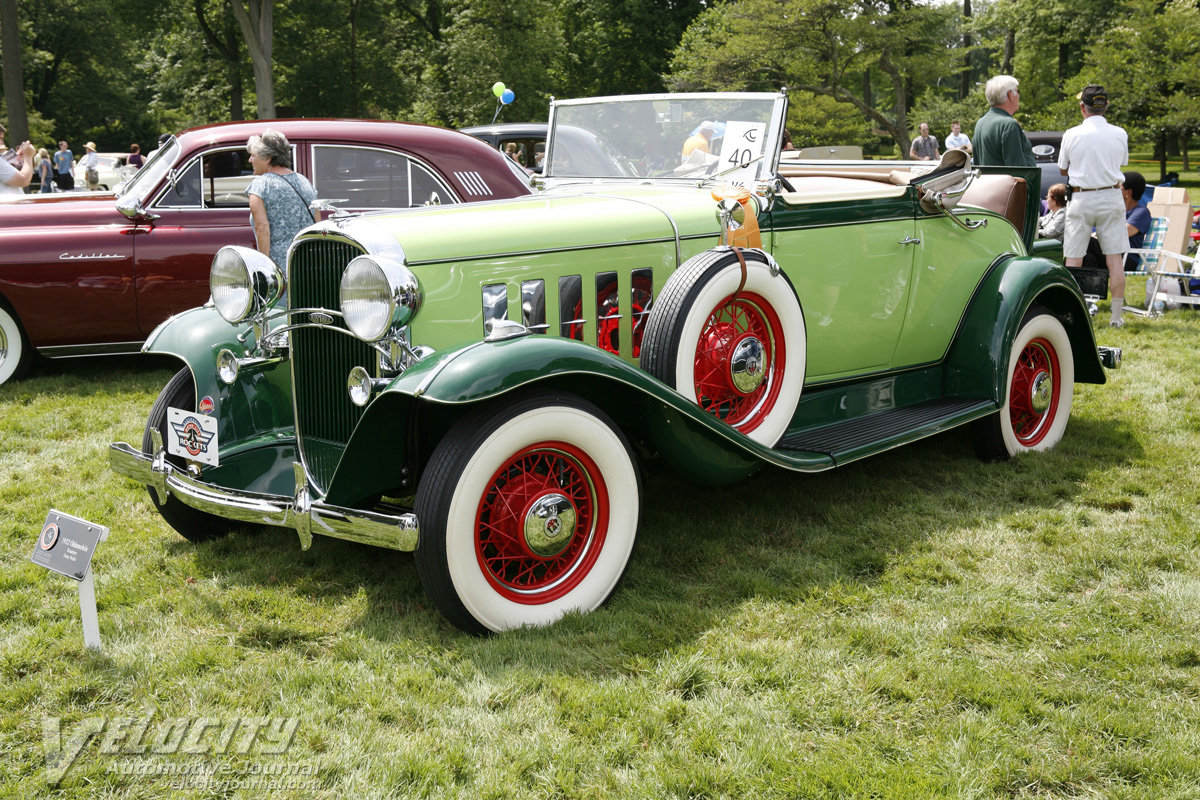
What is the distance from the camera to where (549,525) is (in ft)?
10.6

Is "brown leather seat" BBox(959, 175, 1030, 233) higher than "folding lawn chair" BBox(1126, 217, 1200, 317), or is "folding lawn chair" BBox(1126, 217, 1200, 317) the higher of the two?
"brown leather seat" BBox(959, 175, 1030, 233)

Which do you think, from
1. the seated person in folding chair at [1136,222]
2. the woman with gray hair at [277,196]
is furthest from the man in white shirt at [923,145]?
the woman with gray hair at [277,196]

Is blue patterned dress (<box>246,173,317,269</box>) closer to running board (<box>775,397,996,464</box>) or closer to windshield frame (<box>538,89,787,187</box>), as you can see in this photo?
windshield frame (<box>538,89,787,187</box>)

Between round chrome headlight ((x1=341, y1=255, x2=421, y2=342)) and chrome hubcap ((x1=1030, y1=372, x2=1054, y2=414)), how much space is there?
355 centimetres

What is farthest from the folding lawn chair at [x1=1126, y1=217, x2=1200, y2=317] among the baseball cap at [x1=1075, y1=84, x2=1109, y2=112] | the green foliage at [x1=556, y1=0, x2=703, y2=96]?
the green foliage at [x1=556, y1=0, x2=703, y2=96]

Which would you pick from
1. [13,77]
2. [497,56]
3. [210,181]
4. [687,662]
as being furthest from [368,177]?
[497,56]

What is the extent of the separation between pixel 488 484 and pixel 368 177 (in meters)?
4.38

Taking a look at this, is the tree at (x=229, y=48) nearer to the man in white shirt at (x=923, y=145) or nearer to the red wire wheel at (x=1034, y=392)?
the man in white shirt at (x=923, y=145)

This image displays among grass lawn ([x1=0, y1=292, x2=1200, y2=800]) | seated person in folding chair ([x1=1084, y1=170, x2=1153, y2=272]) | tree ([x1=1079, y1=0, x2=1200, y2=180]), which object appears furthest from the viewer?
tree ([x1=1079, y1=0, x2=1200, y2=180])

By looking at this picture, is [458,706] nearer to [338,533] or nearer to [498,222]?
[338,533]

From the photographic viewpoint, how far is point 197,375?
3.93m

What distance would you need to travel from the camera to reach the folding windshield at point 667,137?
4.46 metres

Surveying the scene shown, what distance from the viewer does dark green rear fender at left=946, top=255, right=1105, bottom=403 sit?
4.86m

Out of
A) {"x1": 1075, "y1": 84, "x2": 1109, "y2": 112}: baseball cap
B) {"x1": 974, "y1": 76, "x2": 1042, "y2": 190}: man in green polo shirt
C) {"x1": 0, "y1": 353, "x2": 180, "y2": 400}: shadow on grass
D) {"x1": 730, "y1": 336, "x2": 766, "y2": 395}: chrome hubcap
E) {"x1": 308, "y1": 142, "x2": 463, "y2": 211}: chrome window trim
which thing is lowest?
{"x1": 0, "y1": 353, "x2": 180, "y2": 400}: shadow on grass
